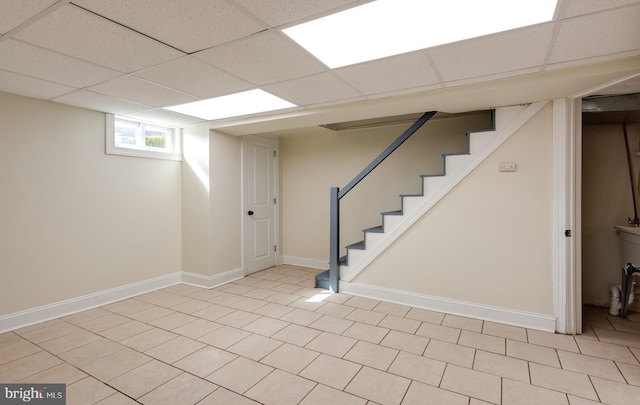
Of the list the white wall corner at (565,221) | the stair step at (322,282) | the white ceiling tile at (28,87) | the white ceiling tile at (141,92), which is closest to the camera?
the white ceiling tile at (28,87)

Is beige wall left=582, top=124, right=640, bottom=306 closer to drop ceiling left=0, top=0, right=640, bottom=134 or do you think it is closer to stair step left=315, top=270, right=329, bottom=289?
drop ceiling left=0, top=0, right=640, bottom=134

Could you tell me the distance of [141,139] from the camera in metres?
4.09

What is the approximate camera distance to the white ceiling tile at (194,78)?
2.29 m

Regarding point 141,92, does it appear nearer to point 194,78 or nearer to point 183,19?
point 194,78

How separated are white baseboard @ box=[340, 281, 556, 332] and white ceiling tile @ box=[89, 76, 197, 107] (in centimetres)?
286

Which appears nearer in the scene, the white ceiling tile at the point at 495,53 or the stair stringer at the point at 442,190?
the white ceiling tile at the point at 495,53

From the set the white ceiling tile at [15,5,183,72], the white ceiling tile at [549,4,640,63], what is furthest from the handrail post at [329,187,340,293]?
the white ceiling tile at [549,4,640,63]

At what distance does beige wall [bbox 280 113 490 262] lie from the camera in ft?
14.2

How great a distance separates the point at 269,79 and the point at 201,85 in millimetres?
623

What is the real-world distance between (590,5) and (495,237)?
2.13 m

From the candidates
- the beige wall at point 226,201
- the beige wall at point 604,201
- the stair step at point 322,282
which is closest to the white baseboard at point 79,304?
the beige wall at point 226,201

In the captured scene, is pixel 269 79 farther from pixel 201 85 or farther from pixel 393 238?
pixel 393 238

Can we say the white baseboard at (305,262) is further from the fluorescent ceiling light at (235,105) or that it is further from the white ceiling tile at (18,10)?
the white ceiling tile at (18,10)

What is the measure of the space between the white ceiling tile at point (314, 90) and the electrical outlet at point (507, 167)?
62.3 inches
